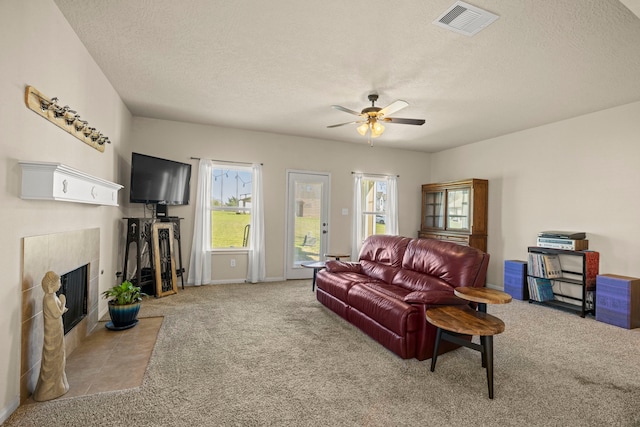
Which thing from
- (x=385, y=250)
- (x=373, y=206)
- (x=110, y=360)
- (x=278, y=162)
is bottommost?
(x=110, y=360)

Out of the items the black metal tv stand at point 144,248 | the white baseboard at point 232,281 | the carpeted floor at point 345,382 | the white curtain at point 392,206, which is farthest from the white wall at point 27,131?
the white curtain at point 392,206

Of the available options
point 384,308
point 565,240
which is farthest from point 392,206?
point 384,308

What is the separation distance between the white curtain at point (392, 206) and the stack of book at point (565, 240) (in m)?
2.65

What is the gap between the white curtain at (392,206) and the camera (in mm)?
6688

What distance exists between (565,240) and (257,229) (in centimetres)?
460

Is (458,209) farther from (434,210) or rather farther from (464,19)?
(464,19)

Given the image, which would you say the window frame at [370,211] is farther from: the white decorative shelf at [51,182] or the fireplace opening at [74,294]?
the white decorative shelf at [51,182]

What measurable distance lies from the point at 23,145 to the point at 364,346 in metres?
2.95

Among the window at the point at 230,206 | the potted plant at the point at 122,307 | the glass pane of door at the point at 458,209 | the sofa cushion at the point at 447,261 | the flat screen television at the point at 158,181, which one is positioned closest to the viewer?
the sofa cushion at the point at 447,261

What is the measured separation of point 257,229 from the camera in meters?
5.62

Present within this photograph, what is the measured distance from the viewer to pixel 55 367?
2094 mm

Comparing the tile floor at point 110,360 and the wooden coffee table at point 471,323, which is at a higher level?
the wooden coffee table at point 471,323

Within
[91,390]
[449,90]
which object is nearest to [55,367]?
[91,390]

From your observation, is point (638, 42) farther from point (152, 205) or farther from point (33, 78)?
point (152, 205)
